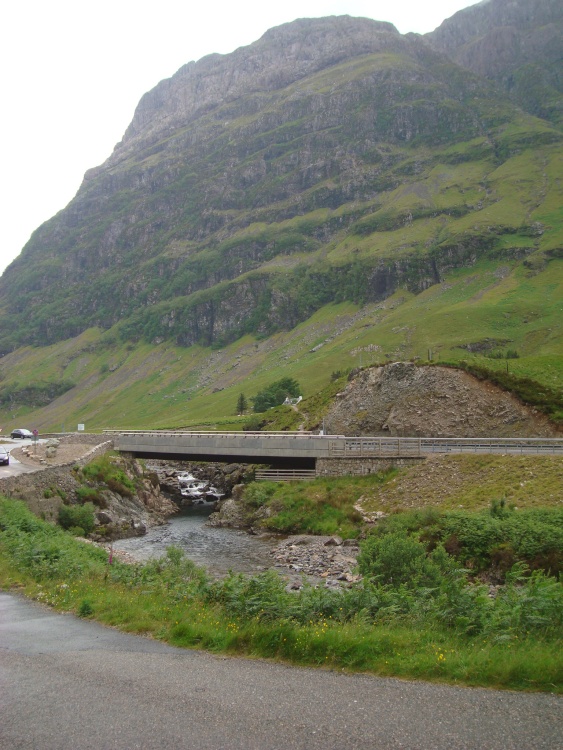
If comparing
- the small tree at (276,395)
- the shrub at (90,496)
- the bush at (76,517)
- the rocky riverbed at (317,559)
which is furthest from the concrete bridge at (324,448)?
the small tree at (276,395)

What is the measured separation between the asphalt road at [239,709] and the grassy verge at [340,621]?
1.92ft

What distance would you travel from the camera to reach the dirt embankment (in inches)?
1978

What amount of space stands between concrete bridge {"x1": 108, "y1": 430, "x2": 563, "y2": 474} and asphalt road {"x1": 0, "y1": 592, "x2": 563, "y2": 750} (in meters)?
33.3

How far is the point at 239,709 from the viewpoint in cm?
926

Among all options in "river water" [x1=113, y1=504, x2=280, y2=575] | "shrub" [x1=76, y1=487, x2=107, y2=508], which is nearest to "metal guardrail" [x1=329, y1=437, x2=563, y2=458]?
"river water" [x1=113, y1=504, x2=280, y2=575]

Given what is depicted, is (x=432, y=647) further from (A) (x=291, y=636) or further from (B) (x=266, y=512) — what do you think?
(B) (x=266, y=512)

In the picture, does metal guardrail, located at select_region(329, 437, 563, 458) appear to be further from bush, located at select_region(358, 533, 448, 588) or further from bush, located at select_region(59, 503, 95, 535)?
bush, located at select_region(358, 533, 448, 588)

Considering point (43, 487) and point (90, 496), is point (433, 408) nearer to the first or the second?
point (90, 496)

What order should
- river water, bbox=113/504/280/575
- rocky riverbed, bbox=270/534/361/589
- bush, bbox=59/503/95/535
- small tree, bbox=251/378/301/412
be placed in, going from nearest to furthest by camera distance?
rocky riverbed, bbox=270/534/361/589, river water, bbox=113/504/280/575, bush, bbox=59/503/95/535, small tree, bbox=251/378/301/412

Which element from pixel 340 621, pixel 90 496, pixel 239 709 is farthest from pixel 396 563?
pixel 90 496

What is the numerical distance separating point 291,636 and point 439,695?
3547mm

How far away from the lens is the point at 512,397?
168 ft

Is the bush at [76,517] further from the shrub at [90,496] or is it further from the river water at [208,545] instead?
the shrub at [90,496]

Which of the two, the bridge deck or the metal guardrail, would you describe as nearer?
the metal guardrail
